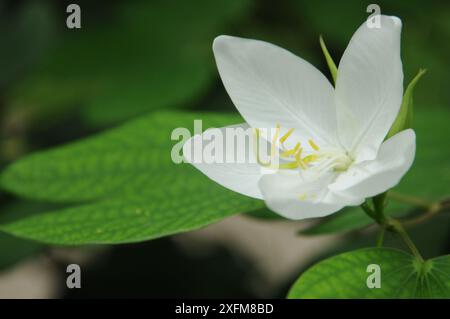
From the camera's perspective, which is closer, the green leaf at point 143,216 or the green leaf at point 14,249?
the green leaf at point 143,216

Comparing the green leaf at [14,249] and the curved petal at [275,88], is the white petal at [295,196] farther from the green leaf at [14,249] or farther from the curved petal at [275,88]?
the green leaf at [14,249]

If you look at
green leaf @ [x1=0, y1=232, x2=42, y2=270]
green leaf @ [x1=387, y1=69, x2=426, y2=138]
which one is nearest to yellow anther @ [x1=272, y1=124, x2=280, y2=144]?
green leaf @ [x1=387, y1=69, x2=426, y2=138]

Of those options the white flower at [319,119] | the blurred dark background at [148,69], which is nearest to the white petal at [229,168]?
the white flower at [319,119]

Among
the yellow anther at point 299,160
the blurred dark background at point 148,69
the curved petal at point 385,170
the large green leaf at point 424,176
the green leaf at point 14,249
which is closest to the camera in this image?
the curved petal at point 385,170

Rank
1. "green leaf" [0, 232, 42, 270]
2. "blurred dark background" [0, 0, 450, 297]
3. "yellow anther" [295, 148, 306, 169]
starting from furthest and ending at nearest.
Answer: "blurred dark background" [0, 0, 450, 297], "green leaf" [0, 232, 42, 270], "yellow anther" [295, 148, 306, 169]

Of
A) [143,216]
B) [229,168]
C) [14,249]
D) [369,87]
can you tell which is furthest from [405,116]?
[14,249]

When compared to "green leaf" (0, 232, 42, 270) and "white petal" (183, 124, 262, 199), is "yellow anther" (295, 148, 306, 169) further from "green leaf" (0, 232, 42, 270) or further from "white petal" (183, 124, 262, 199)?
"green leaf" (0, 232, 42, 270)

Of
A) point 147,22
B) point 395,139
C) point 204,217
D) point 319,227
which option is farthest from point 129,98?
point 395,139
